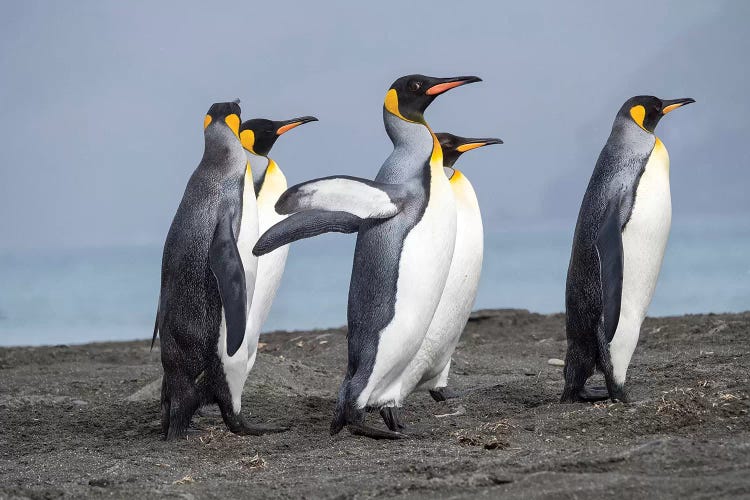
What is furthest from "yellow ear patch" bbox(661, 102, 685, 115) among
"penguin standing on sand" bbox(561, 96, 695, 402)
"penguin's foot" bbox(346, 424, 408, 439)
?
"penguin's foot" bbox(346, 424, 408, 439)

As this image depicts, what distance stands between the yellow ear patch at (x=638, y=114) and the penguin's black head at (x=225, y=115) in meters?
2.30

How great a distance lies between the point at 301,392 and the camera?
25.1 feet

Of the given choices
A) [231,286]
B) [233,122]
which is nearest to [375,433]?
[231,286]

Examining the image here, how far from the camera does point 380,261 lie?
527 centimetres

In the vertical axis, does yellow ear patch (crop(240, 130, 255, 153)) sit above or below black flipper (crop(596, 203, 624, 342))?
above

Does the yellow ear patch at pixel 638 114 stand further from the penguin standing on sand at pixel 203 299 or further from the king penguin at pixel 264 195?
the penguin standing on sand at pixel 203 299

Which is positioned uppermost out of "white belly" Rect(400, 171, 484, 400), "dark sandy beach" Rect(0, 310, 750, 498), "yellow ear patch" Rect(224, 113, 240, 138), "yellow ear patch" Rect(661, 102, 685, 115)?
"yellow ear patch" Rect(661, 102, 685, 115)

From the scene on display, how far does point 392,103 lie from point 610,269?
1.48 meters

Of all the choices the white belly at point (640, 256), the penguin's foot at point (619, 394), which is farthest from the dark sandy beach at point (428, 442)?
the white belly at point (640, 256)

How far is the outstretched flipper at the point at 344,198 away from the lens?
5254mm

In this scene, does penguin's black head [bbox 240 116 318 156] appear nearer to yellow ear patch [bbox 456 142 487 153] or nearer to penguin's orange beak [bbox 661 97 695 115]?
yellow ear patch [bbox 456 142 487 153]

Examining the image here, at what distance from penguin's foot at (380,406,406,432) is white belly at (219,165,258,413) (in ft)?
2.71

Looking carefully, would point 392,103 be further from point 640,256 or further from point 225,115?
point 640,256

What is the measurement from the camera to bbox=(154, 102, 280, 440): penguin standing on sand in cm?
551
